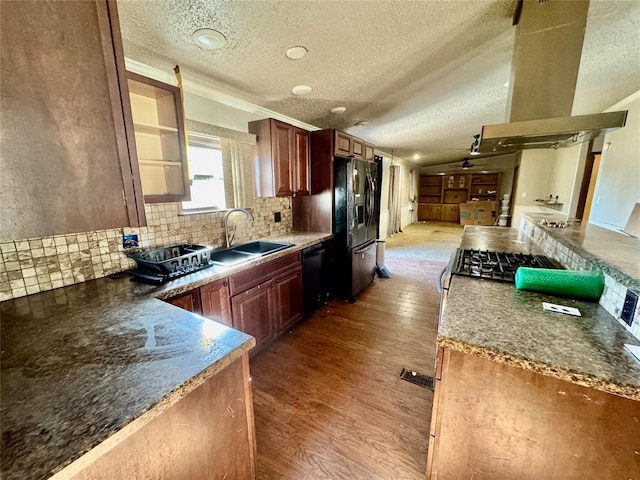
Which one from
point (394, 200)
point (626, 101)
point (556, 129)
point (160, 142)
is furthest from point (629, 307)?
point (394, 200)

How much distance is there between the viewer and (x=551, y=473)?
0.91 metres

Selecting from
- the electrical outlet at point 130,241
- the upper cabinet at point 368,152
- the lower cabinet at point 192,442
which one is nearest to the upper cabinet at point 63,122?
the lower cabinet at point 192,442

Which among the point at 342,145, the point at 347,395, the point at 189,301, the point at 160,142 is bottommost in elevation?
the point at 347,395

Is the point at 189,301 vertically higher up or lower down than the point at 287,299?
higher up

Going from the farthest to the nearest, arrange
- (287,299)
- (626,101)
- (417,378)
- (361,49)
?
(626,101), (287,299), (417,378), (361,49)

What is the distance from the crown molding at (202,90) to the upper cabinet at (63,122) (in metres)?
1.27

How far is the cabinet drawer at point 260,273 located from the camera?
6.34 feet

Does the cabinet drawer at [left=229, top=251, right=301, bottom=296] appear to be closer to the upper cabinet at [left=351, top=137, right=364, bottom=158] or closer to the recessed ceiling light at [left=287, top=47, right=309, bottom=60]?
the recessed ceiling light at [left=287, top=47, right=309, bottom=60]

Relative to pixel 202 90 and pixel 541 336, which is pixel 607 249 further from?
pixel 202 90

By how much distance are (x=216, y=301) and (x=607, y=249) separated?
91.7 inches

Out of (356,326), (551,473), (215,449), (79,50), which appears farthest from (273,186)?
(551,473)

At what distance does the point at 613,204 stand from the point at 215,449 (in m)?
4.88

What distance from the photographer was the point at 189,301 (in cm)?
160

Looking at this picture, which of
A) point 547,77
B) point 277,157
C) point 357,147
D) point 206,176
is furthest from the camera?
point 357,147
